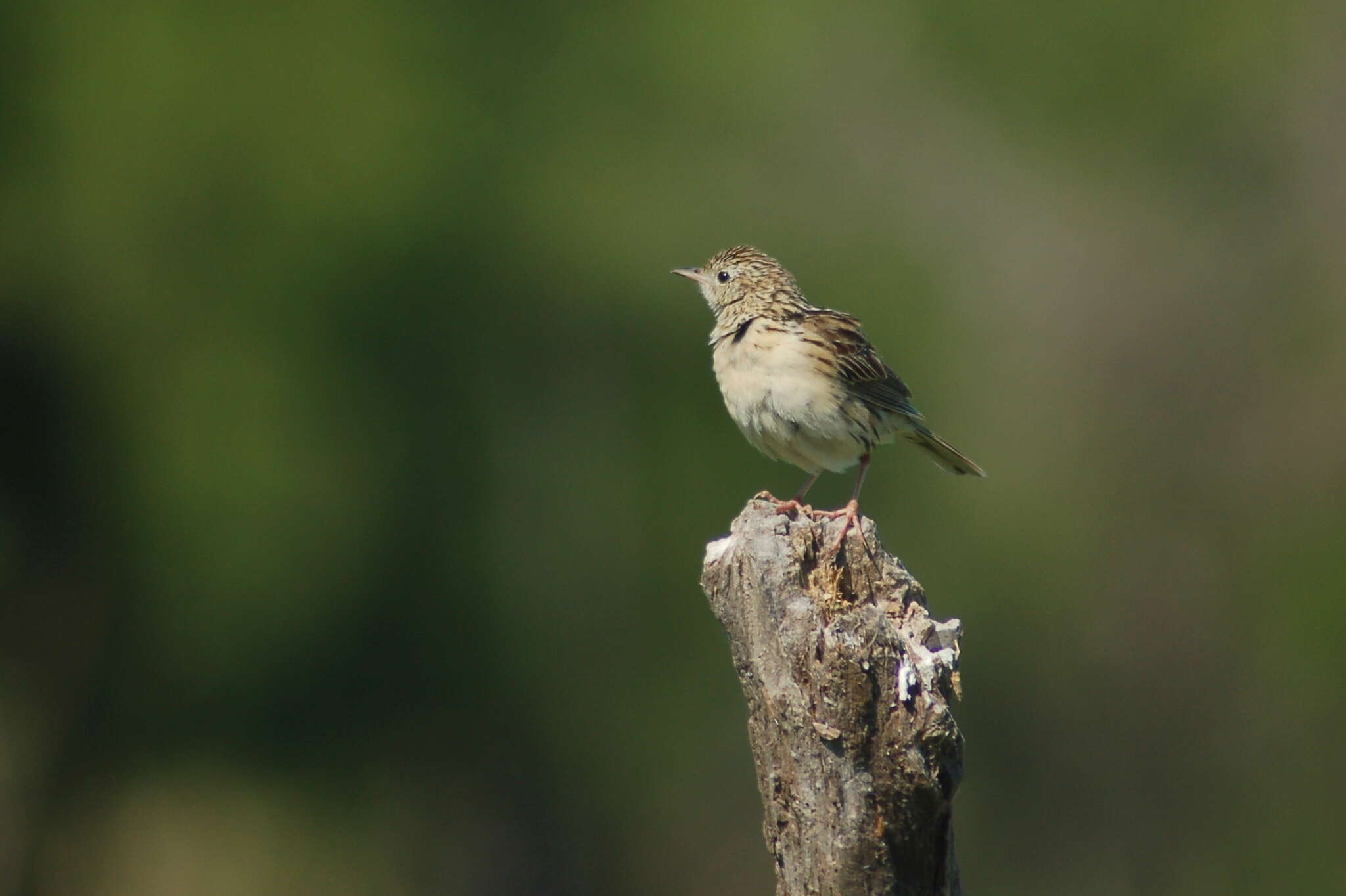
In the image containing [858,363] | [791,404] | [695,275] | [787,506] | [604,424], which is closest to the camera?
[787,506]

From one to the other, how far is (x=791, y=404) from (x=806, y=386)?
5.3 inches

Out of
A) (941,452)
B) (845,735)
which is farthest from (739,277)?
(845,735)

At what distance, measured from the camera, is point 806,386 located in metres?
7.86

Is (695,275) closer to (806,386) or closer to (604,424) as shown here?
(806,386)

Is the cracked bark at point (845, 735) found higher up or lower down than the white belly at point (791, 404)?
lower down

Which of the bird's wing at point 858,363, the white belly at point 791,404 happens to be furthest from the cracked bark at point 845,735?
the bird's wing at point 858,363

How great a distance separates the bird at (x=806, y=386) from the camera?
7.86 metres

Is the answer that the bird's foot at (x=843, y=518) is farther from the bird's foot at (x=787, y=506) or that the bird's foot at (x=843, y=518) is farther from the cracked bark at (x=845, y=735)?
the cracked bark at (x=845, y=735)

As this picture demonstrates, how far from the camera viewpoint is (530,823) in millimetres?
17375

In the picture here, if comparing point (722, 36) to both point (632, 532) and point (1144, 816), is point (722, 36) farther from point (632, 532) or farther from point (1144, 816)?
point (1144, 816)

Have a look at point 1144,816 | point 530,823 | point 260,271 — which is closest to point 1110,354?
point 1144,816

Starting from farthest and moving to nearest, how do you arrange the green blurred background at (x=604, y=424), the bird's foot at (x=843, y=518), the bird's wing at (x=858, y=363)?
the green blurred background at (x=604, y=424) < the bird's wing at (x=858, y=363) < the bird's foot at (x=843, y=518)

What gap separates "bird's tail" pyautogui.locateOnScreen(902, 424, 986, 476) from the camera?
8594mm

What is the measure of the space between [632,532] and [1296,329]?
897 cm
